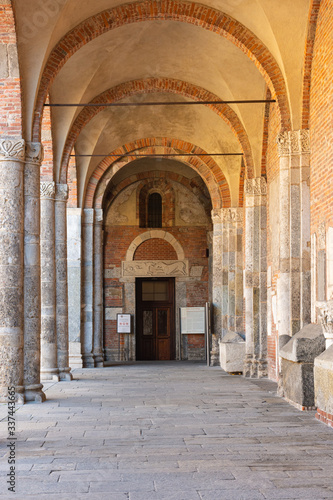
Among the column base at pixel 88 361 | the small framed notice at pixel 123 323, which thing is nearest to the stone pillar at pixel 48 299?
the column base at pixel 88 361

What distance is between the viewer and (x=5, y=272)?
9062mm

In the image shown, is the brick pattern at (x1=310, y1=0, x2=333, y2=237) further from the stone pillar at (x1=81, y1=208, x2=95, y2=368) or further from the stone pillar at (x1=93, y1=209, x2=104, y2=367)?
the stone pillar at (x1=93, y1=209, x2=104, y2=367)

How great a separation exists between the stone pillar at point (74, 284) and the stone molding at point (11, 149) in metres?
8.67

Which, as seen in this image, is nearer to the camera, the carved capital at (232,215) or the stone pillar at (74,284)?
the stone pillar at (74,284)

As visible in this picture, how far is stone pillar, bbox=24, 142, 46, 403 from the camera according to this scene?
9.61 m

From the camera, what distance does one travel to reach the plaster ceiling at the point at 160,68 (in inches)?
379

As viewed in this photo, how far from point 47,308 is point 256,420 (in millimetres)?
6123

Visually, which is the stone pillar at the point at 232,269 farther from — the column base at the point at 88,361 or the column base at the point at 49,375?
the column base at the point at 49,375

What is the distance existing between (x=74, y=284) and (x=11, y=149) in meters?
8.94

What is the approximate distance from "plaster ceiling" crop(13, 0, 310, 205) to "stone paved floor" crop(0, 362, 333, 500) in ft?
14.2

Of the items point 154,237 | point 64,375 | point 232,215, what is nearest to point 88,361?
point 64,375

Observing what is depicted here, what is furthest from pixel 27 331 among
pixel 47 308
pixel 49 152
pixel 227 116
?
pixel 227 116

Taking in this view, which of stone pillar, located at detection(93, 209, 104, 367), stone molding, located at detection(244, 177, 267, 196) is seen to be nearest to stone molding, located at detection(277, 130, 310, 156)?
stone molding, located at detection(244, 177, 267, 196)

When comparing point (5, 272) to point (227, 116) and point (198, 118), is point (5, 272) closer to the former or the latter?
point (227, 116)
